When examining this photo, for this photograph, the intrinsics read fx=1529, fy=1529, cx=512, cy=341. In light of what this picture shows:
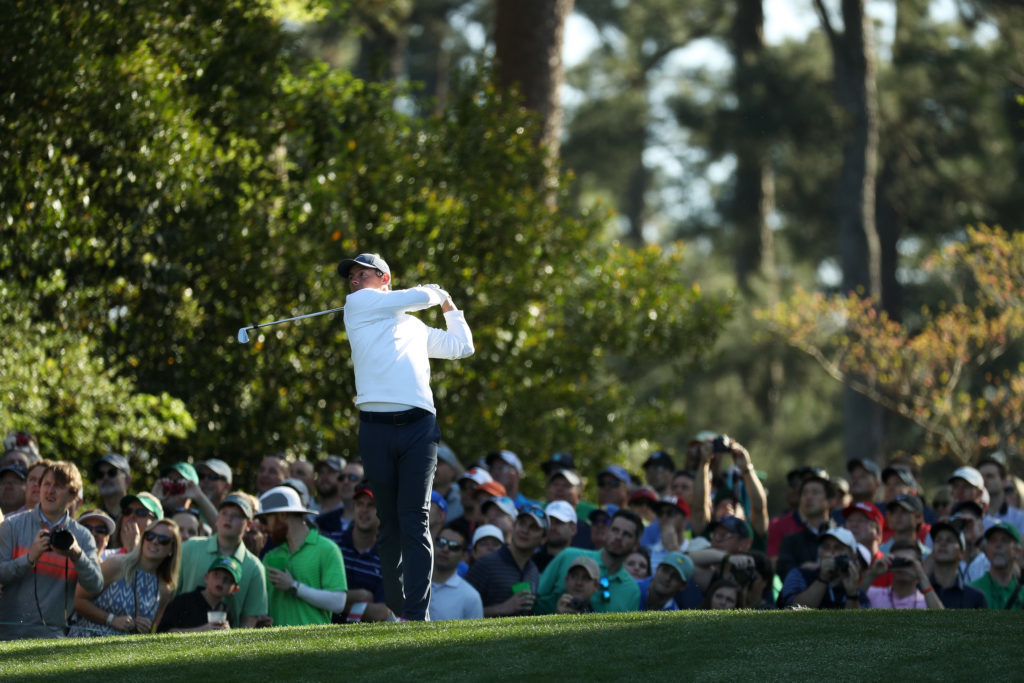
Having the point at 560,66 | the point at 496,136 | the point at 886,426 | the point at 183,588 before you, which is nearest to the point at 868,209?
the point at 886,426

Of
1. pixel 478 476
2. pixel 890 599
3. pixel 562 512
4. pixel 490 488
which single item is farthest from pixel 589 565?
pixel 478 476

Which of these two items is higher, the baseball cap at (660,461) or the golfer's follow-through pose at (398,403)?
the golfer's follow-through pose at (398,403)

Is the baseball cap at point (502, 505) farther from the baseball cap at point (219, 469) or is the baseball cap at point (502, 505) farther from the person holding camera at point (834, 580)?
the person holding camera at point (834, 580)

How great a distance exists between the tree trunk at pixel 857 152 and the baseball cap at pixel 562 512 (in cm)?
1877

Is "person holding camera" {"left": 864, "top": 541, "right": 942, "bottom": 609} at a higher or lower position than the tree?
lower

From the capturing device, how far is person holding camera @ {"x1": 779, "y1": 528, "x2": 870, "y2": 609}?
403 inches

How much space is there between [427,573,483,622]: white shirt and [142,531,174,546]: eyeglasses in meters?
1.76

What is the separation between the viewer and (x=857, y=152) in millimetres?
30422

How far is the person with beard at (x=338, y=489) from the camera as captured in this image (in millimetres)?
12180

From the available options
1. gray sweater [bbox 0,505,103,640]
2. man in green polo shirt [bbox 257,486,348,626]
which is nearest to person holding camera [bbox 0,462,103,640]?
gray sweater [bbox 0,505,103,640]

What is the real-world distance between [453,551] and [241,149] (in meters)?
6.48

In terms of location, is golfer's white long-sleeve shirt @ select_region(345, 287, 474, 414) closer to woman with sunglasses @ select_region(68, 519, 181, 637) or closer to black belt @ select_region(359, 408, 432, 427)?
black belt @ select_region(359, 408, 432, 427)

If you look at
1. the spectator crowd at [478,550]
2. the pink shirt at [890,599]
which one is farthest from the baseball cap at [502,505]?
the pink shirt at [890,599]

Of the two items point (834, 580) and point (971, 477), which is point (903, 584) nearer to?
point (834, 580)
